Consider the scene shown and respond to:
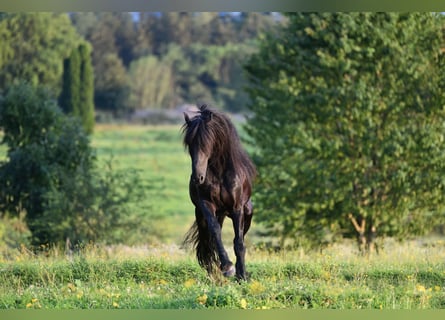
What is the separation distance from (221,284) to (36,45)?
54.9 meters

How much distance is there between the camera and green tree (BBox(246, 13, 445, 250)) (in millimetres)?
20578

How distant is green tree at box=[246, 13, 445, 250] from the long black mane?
10.1 m

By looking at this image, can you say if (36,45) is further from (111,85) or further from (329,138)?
(329,138)

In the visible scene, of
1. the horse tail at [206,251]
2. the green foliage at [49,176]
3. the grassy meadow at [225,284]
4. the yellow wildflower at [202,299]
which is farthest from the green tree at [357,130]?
the yellow wildflower at [202,299]

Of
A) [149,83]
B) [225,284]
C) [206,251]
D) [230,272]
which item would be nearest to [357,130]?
[206,251]

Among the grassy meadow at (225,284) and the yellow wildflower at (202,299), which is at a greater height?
the yellow wildflower at (202,299)

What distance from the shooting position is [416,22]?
21.5m

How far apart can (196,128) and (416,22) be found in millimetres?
13210

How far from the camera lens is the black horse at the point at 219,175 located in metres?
9.76

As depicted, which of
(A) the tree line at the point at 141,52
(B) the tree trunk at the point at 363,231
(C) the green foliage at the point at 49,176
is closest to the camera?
(B) the tree trunk at the point at 363,231

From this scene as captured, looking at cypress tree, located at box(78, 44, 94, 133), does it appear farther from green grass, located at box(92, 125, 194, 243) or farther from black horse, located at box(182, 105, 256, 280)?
black horse, located at box(182, 105, 256, 280)

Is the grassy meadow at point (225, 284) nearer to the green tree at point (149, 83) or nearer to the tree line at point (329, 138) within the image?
the tree line at point (329, 138)

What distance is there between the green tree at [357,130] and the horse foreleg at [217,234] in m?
10.3

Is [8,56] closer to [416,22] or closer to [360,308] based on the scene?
[416,22]
